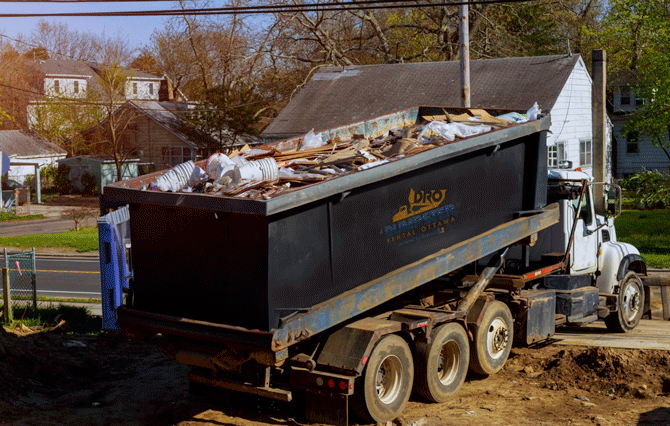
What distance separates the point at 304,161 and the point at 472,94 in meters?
21.5

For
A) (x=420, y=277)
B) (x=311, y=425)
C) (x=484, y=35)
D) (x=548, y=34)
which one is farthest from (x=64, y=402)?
(x=548, y=34)

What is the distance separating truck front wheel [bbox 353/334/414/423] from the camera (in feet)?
24.2

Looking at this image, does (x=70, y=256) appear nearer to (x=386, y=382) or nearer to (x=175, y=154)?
(x=386, y=382)

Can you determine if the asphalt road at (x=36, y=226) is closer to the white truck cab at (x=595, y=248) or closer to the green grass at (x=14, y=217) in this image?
the green grass at (x=14, y=217)

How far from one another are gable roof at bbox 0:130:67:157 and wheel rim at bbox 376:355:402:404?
4927 cm

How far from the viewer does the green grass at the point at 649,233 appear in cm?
2028

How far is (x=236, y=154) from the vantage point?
29.1ft

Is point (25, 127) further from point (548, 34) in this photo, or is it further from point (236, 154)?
point (236, 154)

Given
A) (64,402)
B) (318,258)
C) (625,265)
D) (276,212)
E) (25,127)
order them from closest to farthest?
(276,212)
(318,258)
(64,402)
(625,265)
(25,127)

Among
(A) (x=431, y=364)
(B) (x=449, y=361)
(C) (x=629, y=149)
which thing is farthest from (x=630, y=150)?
(A) (x=431, y=364)

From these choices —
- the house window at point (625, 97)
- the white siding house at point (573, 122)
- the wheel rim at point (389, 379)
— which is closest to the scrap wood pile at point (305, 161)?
the wheel rim at point (389, 379)

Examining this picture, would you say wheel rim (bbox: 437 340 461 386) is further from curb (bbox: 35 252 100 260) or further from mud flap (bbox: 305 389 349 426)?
curb (bbox: 35 252 100 260)

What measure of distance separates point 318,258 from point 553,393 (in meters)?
3.79

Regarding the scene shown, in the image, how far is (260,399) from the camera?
8.44 m
